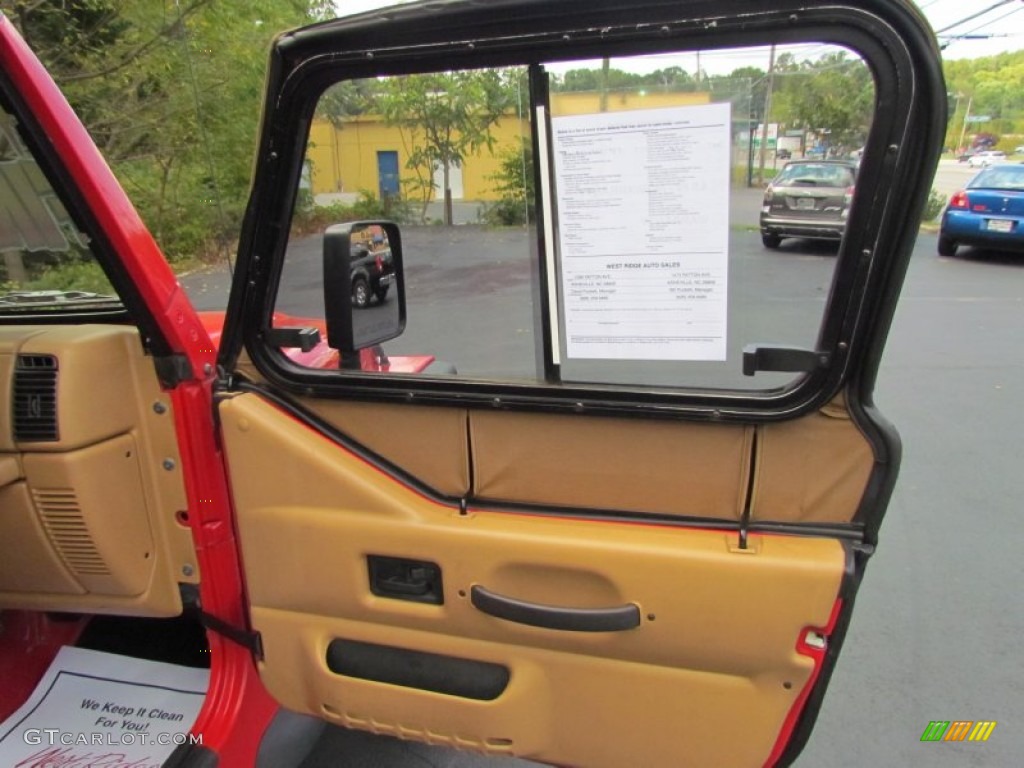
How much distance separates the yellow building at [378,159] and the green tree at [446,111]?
2 centimetres

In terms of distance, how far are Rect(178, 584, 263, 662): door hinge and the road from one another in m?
0.78

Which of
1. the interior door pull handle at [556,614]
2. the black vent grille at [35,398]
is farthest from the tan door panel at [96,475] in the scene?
the interior door pull handle at [556,614]

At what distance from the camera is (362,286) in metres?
1.63

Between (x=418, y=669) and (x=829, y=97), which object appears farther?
(x=418, y=669)

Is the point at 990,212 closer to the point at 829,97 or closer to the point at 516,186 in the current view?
→ the point at 829,97

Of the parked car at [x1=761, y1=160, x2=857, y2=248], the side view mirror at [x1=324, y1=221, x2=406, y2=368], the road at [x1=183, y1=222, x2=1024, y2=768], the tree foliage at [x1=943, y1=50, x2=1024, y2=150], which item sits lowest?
the road at [x1=183, y1=222, x2=1024, y2=768]

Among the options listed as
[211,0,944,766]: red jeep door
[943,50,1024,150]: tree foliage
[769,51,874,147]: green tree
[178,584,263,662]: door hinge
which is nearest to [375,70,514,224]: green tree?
[211,0,944,766]: red jeep door

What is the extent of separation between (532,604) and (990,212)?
43.9 feet

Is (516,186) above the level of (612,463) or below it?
above

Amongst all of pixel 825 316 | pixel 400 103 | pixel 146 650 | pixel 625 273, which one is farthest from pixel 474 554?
pixel 146 650

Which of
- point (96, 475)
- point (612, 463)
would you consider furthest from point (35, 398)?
point (612, 463)

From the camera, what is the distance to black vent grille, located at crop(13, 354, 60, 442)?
5.60 ft

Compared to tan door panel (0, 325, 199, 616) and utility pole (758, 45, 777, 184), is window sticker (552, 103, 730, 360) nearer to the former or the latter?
utility pole (758, 45, 777, 184)

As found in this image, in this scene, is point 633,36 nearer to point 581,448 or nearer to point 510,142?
point 510,142
